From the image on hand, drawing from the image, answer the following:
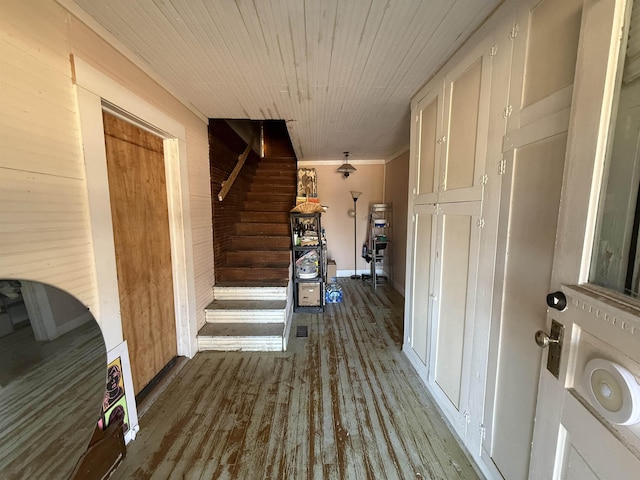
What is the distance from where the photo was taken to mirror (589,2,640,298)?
26.9 inches

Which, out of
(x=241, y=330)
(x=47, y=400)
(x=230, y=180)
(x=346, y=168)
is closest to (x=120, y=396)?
(x=47, y=400)

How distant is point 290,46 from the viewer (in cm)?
153

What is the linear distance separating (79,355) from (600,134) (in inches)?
82.7

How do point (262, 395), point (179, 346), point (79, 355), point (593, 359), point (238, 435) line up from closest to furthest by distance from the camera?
point (593, 359), point (79, 355), point (238, 435), point (262, 395), point (179, 346)

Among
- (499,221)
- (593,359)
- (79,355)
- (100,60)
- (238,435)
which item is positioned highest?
(100,60)

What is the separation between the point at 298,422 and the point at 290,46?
95.0 inches

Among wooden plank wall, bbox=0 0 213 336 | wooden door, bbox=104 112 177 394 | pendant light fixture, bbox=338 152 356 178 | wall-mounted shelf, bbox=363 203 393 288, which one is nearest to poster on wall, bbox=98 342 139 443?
wooden door, bbox=104 112 177 394

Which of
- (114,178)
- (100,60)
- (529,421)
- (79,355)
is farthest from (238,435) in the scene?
(100,60)

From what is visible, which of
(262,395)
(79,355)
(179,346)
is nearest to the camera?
(79,355)

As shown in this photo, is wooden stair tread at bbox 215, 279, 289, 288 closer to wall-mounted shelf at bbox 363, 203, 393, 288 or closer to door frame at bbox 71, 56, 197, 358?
door frame at bbox 71, 56, 197, 358

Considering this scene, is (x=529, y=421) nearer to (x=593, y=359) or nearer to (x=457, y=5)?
(x=593, y=359)

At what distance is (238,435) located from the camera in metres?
1.64

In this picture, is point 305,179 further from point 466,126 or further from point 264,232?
point 466,126

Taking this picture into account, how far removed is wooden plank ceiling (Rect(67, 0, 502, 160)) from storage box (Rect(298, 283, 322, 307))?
2.21 meters
